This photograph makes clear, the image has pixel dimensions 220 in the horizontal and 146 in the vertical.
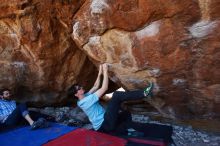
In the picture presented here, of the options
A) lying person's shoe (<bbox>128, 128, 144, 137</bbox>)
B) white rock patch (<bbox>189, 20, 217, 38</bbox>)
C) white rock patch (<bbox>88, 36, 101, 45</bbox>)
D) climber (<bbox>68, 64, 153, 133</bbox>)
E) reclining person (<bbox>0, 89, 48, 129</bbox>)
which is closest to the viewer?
white rock patch (<bbox>189, 20, 217, 38</bbox>)

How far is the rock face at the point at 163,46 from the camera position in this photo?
5215 mm

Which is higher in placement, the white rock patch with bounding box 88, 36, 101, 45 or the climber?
the white rock patch with bounding box 88, 36, 101, 45

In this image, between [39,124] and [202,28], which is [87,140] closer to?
[39,124]

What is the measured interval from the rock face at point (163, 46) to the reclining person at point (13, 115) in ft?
5.47

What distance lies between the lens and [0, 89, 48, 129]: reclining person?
623 cm

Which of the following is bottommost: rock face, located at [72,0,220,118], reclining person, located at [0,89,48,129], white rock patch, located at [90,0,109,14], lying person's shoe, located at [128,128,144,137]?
lying person's shoe, located at [128,128,144,137]

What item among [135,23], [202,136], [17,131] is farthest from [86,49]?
[202,136]

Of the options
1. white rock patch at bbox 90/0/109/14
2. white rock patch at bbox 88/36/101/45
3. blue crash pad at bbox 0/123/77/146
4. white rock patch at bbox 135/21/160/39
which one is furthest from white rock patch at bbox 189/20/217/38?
blue crash pad at bbox 0/123/77/146

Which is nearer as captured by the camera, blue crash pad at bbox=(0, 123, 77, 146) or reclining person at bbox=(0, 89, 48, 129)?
blue crash pad at bbox=(0, 123, 77, 146)

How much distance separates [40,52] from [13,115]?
1.64 metres

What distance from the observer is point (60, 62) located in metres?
7.99

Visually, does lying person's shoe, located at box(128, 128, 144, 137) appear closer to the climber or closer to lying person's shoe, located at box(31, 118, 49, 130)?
the climber

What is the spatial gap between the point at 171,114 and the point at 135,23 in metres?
2.09

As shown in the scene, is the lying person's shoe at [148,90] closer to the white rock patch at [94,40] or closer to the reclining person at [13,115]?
the white rock patch at [94,40]
